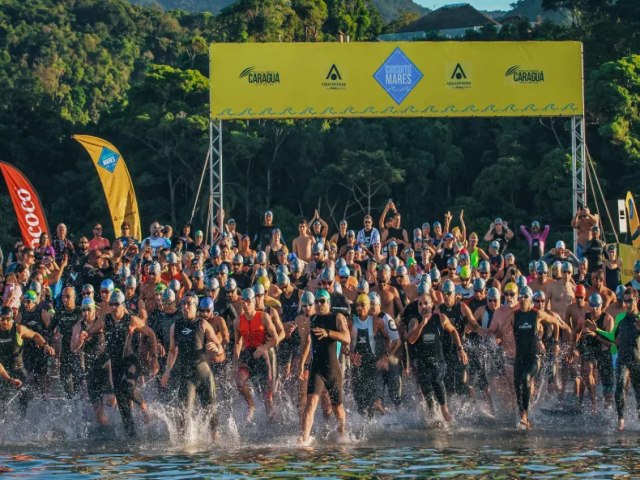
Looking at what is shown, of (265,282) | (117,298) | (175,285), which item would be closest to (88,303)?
(117,298)

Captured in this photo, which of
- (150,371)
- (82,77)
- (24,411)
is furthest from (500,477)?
(82,77)

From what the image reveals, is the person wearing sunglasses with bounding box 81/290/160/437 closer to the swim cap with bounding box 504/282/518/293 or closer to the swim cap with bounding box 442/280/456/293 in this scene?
the swim cap with bounding box 442/280/456/293

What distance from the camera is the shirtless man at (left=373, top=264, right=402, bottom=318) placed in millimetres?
15391

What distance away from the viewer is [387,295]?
15500 mm

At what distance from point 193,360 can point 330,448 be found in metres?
1.73

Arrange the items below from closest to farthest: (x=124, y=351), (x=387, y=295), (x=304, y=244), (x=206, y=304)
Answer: (x=206, y=304) → (x=124, y=351) → (x=387, y=295) → (x=304, y=244)

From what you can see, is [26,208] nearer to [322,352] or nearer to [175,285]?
[175,285]

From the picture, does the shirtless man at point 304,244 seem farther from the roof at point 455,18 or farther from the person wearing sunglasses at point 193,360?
the roof at point 455,18

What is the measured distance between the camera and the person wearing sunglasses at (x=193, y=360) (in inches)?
514

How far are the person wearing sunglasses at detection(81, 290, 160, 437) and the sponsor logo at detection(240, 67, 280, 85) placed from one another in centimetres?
1019

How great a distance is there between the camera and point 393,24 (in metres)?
89.2

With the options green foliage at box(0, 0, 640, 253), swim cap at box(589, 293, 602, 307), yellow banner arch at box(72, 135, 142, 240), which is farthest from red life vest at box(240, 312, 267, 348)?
green foliage at box(0, 0, 640, 253)

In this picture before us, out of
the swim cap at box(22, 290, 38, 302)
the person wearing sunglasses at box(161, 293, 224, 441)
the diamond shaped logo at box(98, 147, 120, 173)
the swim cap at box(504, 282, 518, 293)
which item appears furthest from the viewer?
the diamond shaped logo at box(98, 147, 120, 173)

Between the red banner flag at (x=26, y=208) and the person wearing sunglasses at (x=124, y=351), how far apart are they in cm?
901
